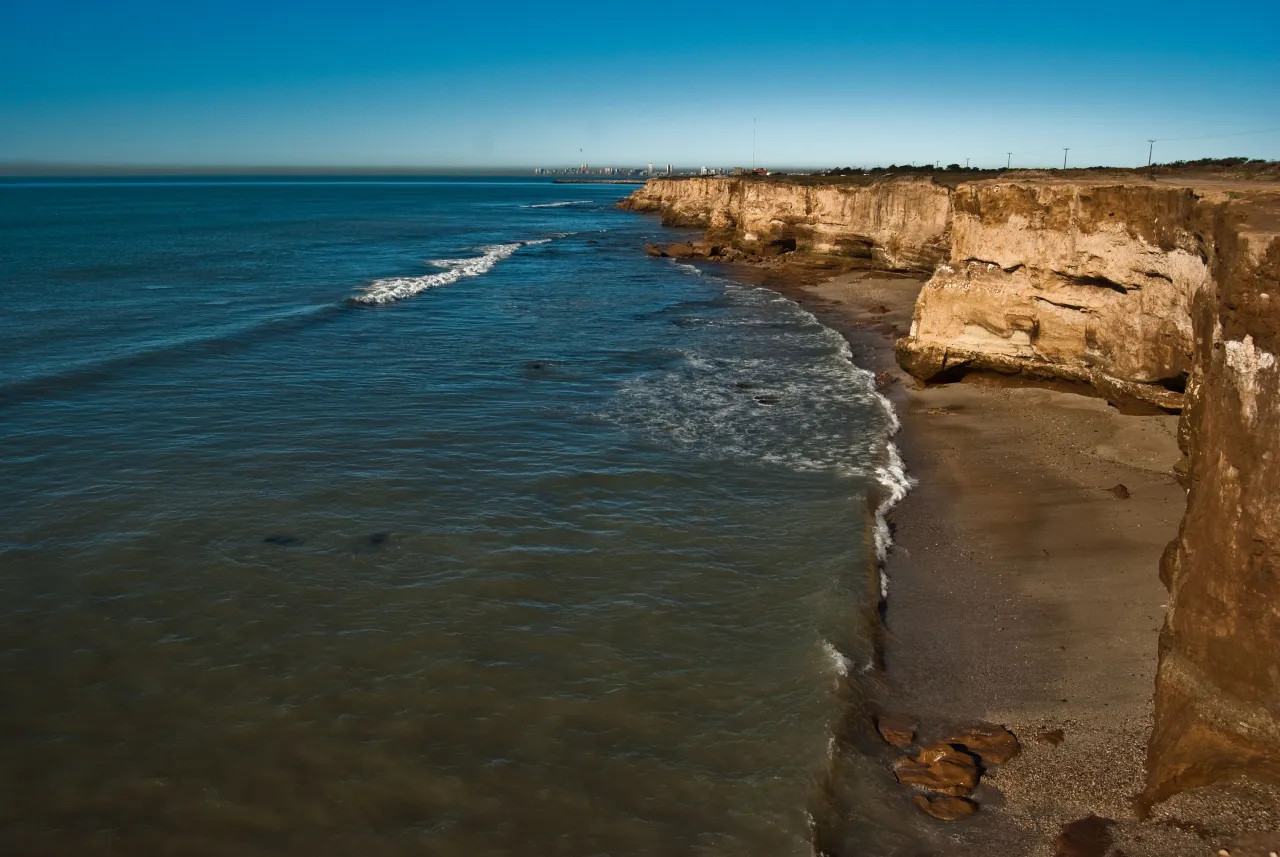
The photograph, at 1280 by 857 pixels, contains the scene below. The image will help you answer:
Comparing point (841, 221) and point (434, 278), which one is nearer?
point (434, 278)

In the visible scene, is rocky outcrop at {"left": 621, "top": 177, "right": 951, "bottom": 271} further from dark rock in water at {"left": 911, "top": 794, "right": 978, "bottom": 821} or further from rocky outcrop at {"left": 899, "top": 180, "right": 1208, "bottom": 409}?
dark rock in water at {"left": 911, "top": 794, "right": 978, "bottom": 821}

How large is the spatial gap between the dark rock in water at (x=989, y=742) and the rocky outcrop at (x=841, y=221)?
101 feet

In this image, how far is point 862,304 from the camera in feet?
112

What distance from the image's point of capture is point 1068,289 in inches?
734

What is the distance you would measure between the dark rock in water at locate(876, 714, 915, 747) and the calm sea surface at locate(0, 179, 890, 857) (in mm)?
529

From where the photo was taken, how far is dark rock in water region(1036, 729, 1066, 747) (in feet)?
27.6

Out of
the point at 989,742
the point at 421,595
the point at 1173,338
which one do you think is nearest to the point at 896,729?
the point at 989,742

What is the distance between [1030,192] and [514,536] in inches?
565

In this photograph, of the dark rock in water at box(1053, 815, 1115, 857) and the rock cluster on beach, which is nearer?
the dark rock in water at box(1053, 815, 1115, 857)

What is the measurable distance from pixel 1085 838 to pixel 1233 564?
8.68 feet

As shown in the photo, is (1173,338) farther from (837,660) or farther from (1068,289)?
(837,660)

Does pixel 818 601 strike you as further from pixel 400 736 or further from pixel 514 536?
pixel 400 736

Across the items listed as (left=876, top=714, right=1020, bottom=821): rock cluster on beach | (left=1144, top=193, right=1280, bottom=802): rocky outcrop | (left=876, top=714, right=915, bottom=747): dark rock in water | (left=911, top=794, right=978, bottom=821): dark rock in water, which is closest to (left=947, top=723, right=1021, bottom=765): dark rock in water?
(left=876, top=714, right=1020, bottom=821): rock cluster on beach

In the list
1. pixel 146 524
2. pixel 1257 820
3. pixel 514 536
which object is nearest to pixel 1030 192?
pixel 514 536
